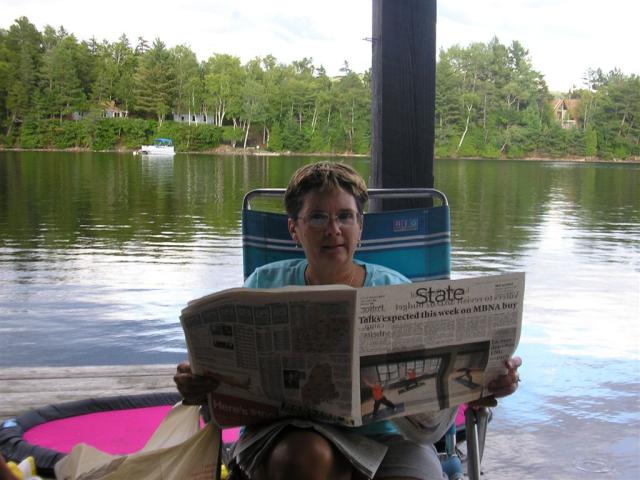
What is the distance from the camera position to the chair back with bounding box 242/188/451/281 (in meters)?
2.08

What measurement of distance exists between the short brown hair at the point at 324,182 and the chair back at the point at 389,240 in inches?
16.9

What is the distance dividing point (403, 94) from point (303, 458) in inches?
55.3

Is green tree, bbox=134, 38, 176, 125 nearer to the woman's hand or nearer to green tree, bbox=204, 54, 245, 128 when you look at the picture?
green tree, bbox=204, 54, 245, 128

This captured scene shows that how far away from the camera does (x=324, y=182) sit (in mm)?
1603

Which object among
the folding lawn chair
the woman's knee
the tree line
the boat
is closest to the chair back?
the folding lawn chair

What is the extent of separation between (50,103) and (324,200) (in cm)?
5494

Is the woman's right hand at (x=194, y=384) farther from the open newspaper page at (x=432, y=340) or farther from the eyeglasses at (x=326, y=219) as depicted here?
the eyeglasses at (x=326, y=219)

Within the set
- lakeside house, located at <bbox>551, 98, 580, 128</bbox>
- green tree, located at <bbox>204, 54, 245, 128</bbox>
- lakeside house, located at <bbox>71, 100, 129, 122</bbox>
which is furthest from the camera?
lakeside house, located at <bbox>71, 100, 129, 122</bbox>

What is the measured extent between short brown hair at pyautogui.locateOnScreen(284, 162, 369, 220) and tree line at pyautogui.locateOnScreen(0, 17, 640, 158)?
37.2 m

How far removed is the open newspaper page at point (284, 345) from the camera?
1250 mm

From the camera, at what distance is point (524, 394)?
11.0 ft

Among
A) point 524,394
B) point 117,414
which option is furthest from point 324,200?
point 524,394

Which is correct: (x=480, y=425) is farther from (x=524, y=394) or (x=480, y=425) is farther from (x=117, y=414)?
(x=524, y=394)

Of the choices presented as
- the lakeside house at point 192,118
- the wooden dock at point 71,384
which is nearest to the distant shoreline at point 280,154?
the lakeside house at point 192,118
